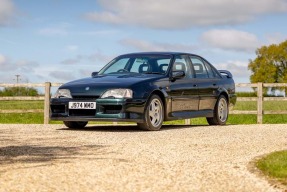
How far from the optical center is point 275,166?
24.1 ft

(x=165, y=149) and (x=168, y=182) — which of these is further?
(x=165, y=149)

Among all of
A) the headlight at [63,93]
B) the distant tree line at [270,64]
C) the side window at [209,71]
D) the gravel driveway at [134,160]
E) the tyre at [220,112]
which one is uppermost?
the distant tree line at [270,64]

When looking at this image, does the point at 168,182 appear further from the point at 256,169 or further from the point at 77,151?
the point at 77,151

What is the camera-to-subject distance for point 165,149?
9211 mm

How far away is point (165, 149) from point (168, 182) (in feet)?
9.38

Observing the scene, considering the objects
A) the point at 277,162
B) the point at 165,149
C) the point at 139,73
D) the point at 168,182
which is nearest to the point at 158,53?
the point at 139,73

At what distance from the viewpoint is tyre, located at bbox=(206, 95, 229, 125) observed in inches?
578

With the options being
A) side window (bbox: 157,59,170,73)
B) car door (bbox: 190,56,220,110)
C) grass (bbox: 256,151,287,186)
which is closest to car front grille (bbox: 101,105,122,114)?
side window (bbox: 157,59,170,73)

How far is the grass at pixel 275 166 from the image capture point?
6732 millimetres

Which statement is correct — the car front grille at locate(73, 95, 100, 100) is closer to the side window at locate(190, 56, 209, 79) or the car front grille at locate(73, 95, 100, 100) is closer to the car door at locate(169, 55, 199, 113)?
the car door at locate(169, 55, 199, 113)

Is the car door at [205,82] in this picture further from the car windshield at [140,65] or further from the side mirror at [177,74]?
the car windshield at [140,65]

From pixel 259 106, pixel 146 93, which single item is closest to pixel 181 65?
pixel 146 93

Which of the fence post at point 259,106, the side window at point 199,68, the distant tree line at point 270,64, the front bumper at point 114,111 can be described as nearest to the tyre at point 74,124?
the front bumper at point 114,111

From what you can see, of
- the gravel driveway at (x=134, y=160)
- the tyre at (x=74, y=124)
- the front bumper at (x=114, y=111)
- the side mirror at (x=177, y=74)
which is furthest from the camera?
the tyre at (x=74, y=124)
